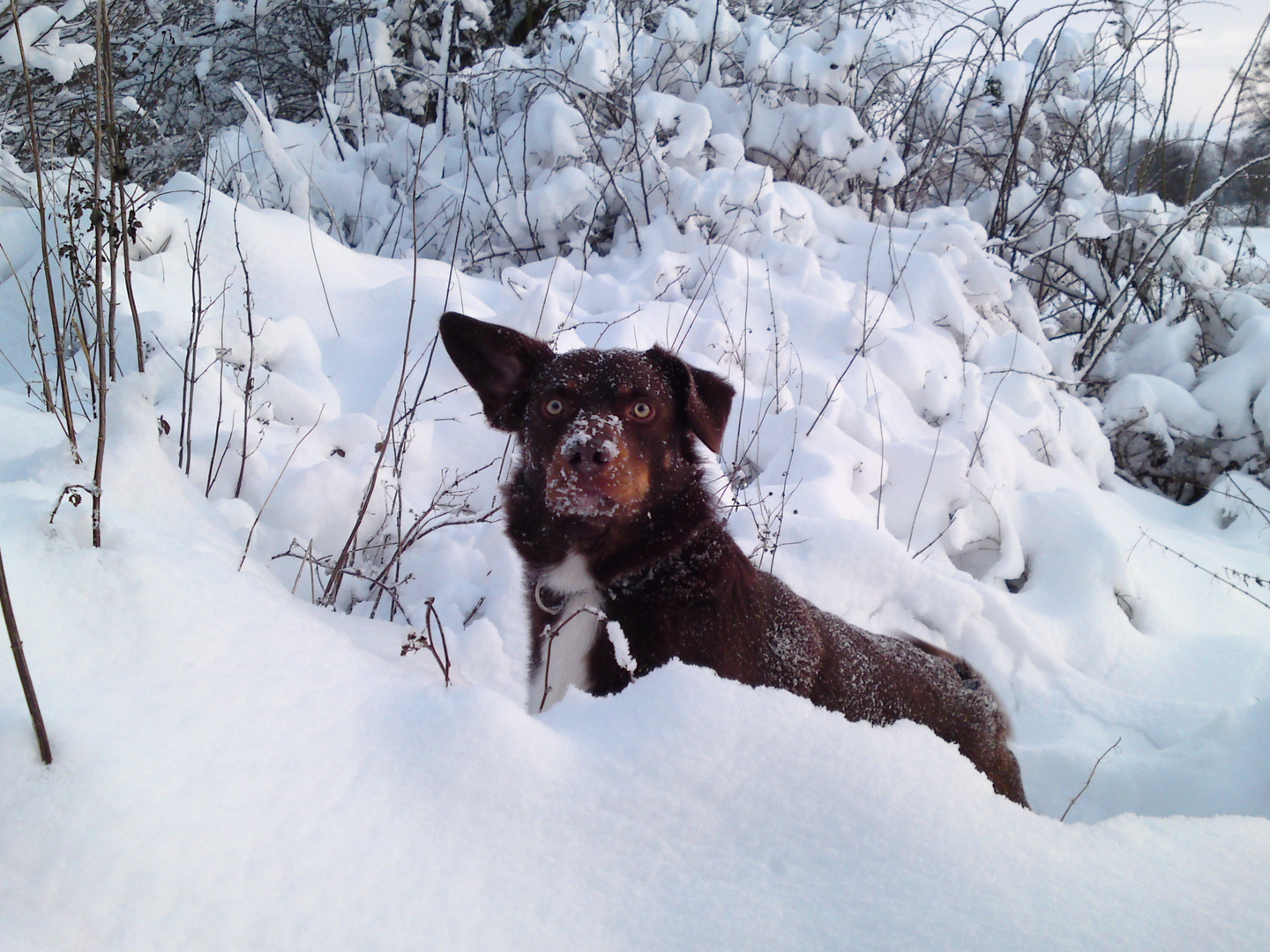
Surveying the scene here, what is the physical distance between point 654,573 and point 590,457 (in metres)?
0.43

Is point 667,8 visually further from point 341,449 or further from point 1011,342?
point 341,449

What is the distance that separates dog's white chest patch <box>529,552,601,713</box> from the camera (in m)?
2.30

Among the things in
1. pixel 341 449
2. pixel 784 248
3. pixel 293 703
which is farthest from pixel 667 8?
pixel 293 703

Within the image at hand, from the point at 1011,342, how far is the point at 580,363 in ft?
15.1

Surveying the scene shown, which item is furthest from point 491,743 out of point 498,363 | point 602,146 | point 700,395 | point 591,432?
point 602,146

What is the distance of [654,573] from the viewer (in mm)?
2342

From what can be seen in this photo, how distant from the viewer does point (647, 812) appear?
3.74ft

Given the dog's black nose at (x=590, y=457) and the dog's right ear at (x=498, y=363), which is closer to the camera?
the dog's black nose at (x=590, y=457)

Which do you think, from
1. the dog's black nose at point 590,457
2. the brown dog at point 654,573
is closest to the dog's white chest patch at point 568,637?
the brown dog at point 654,573

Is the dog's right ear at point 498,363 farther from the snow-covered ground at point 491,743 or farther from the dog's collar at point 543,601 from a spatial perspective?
the snow-covered ground at point 491,743

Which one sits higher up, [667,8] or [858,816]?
[667,8]

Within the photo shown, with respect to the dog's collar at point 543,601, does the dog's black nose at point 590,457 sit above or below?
above

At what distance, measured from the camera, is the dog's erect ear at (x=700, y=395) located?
8.54ft

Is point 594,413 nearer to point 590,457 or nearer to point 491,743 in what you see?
point 590,457
